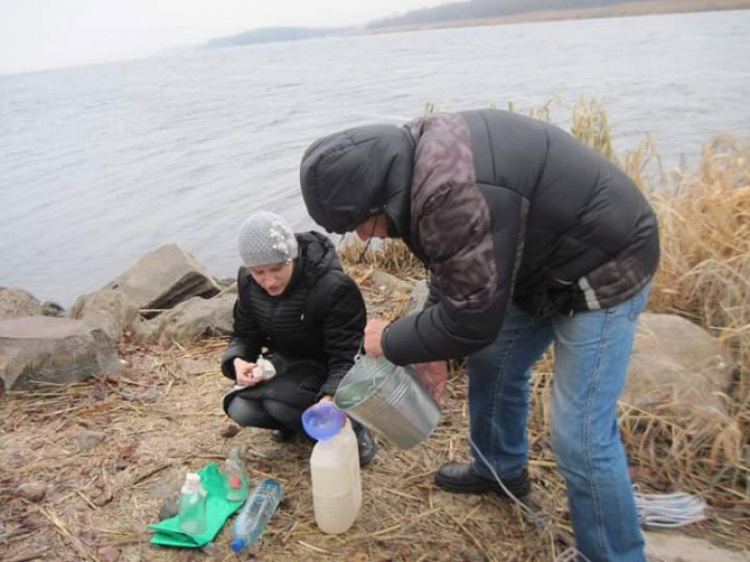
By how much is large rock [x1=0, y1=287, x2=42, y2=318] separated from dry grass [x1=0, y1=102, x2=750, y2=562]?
2.73 m

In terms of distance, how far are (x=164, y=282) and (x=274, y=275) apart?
4233mm

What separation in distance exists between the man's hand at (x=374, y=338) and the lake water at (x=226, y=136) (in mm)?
6247

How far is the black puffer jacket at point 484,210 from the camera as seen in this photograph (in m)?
1.84

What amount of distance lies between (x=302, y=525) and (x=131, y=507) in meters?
0.87

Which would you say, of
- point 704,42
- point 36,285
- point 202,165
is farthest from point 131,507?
point 704,42

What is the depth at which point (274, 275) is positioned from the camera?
303 cm

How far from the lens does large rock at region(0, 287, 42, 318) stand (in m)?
6.71

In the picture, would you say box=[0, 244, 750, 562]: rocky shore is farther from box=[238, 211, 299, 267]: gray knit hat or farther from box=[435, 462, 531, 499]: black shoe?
box=[238, 211, 299, 267]: gray knit hat

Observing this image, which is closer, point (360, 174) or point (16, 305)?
point (360, 174)

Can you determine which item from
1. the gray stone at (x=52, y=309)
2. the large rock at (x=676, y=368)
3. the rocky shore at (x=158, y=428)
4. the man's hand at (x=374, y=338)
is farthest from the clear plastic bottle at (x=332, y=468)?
the gray stone at (x=52, y=309)

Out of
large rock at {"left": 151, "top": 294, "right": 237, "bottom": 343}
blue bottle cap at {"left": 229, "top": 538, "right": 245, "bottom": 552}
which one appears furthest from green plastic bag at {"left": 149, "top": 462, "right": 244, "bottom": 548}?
large rock at {"left": 151, "top": 294, "right": 237, "bottom": 343}

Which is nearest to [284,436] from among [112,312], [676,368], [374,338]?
[374,338]

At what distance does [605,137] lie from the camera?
17.8 feet

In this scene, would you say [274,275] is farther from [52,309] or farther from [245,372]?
[52,309]
